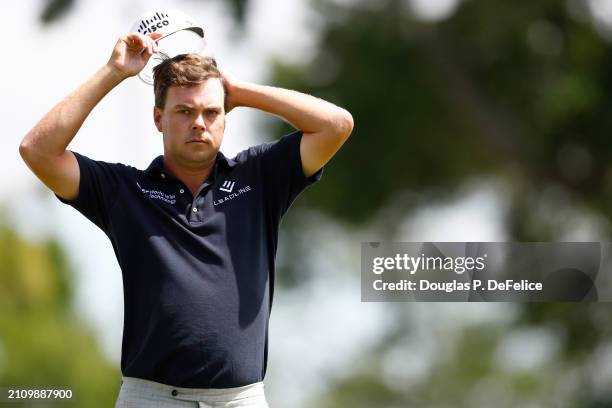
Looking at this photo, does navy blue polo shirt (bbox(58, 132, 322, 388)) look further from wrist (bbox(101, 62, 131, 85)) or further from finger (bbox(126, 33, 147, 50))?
finger (bbox(126, 33, 147, 50))

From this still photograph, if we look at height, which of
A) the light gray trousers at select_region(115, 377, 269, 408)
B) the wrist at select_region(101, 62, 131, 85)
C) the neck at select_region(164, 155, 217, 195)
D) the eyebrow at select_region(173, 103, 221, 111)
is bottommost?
the light gray trousers at select_region(115, 377, 269, 408)

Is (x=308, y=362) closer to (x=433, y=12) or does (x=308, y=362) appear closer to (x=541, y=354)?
(x=541, y=354)

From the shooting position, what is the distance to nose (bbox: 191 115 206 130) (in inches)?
263

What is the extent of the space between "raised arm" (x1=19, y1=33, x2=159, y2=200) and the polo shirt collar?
1.22 ft

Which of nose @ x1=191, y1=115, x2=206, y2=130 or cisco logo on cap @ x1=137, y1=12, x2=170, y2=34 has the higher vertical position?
cisco logo on cap @ x1=137, y1=12, x2=170, y2=34

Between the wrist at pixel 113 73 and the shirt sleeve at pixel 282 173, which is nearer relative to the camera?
the wrist at pixel 113 73

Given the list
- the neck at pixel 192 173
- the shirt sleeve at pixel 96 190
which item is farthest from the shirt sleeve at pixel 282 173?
the shirt sleeve at pixel 96 190

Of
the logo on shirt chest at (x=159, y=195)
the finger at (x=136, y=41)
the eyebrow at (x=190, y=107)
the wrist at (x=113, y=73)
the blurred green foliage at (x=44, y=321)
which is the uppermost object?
the blurred green foliage at (x=44, y=321)

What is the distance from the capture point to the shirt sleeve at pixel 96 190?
6641 mm

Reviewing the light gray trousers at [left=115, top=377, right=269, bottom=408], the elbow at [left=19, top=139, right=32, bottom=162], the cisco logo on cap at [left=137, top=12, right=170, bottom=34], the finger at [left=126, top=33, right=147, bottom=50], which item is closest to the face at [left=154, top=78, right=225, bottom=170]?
the finger at [left=126, top=33, right=147, bottom=50]

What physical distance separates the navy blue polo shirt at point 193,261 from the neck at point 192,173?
0.14 feet

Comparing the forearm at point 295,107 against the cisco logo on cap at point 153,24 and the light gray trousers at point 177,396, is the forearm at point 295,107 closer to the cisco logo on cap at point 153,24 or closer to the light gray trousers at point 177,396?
the cisco logo on cap at point 153,24

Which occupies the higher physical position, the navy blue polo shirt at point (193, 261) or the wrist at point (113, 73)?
the wrist at point (113, 73)

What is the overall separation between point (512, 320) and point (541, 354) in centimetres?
222
